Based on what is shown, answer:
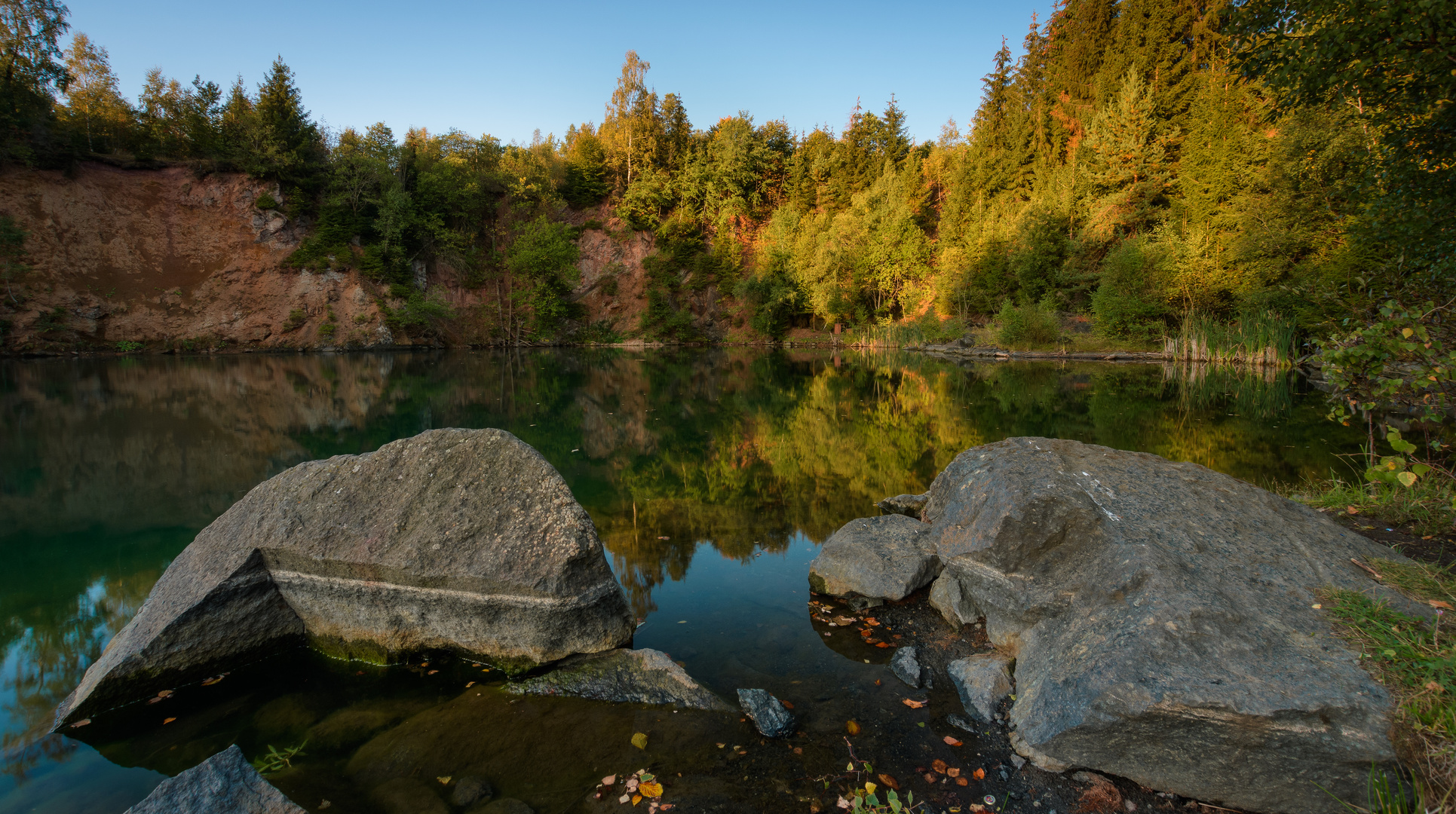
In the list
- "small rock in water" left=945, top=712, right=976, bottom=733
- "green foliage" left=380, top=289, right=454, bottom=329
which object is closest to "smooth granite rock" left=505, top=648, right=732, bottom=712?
"small rock in water" left=945, top=712, right=976, bottom=733

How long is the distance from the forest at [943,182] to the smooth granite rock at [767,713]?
6978mm

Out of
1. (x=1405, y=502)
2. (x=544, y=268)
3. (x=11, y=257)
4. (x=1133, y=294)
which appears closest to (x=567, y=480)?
(x=1405, y=502)

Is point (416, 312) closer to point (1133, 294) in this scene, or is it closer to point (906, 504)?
point (906, 504)

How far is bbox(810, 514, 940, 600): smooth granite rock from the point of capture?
5.48 metres

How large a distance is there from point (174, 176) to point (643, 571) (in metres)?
49.5

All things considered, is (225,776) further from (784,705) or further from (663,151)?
(663,151)

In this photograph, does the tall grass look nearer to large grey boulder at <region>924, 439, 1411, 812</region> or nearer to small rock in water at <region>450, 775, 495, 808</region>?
large grey boulder at <region>924, 439, 1411, 812</region>

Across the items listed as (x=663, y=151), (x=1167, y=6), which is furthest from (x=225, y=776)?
(x=663, y=151)

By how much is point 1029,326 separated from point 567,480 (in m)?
31.6

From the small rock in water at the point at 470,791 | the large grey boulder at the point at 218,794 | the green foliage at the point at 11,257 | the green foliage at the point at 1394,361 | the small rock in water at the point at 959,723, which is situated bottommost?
the small rock in water at the point at 959,723

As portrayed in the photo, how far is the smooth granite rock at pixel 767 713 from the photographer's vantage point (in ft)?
12.1

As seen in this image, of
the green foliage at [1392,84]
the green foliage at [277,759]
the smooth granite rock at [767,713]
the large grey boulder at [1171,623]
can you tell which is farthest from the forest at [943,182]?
the green foliage at [277,759]

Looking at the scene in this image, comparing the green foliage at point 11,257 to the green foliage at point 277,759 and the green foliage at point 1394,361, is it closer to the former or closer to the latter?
the green foliage at point 277,759

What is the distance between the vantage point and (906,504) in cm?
762
